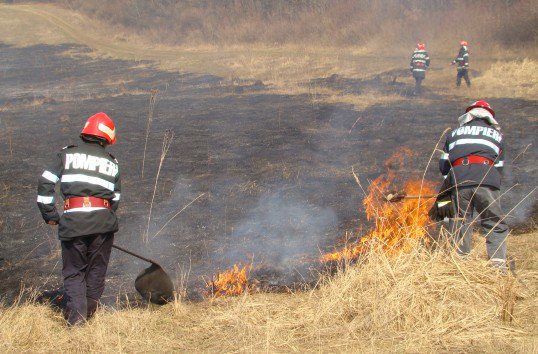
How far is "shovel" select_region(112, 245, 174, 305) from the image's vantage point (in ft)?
18.5

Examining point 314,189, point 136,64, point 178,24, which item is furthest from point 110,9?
point 314,189

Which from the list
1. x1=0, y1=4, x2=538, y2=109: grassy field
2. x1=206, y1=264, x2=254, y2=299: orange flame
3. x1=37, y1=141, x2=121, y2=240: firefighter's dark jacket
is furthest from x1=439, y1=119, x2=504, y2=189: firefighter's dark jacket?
x1=0, y1=4, x2=538, y2=109: grassy field

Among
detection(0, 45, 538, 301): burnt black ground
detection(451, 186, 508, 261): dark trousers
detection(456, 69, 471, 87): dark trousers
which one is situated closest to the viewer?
detection(451, 186, 508, 261): dark trousers

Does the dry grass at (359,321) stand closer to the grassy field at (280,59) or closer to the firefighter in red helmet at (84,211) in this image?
the firefighter in red helmet at (84,211)

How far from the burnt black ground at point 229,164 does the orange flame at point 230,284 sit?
207 mm

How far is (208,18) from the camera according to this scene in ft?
142

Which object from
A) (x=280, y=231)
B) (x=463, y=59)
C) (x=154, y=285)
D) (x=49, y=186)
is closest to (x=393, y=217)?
(x=280, y=231)

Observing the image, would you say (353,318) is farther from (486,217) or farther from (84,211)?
(84,211)

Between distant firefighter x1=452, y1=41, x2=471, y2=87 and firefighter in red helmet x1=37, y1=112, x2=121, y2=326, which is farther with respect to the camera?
distant firefighter x1=452, y1=41, x2=471, y2=87

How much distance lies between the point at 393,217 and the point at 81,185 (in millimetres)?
4080

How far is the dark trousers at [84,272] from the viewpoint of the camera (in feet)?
17.0

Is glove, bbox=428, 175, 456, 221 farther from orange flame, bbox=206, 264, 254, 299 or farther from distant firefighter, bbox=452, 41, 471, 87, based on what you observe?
distant firefighter, bbox=452, 41, 471, 87

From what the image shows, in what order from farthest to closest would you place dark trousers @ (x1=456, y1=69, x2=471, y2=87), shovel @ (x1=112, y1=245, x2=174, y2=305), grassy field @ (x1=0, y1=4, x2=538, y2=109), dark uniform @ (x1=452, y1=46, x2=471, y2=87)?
grassy field @ (x1=0, y1=4, x2=538, y2=109), dark trousers @ (x1=456, y1=69, x2=471, y2=87), dark uniform @ (x1=452, y1=46, x2=471, y2=87), shovel @ (x1=112, y1=245, x2=174, y2=305)

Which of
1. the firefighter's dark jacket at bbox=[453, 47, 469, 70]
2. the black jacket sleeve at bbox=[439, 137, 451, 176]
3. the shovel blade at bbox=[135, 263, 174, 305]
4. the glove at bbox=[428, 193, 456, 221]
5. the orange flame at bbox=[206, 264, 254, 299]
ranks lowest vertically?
the orange flame at bbox=[206, 264, 254, 299]
